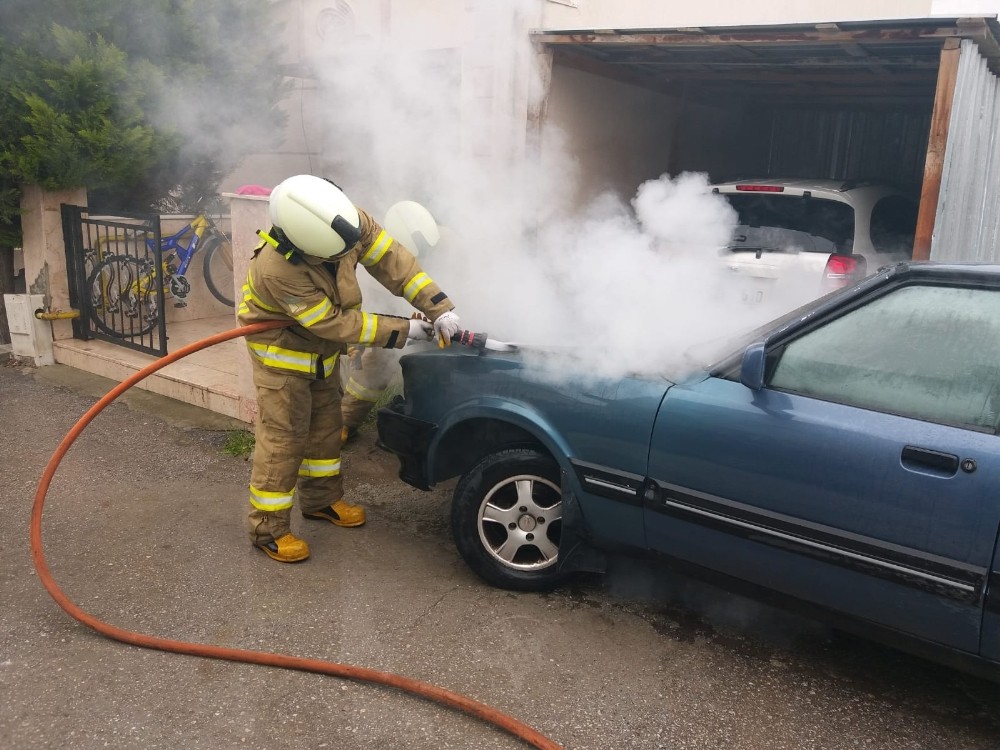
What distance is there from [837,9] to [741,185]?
1581mm

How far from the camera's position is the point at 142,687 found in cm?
305

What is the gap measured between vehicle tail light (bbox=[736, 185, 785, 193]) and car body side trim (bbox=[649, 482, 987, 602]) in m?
4.15

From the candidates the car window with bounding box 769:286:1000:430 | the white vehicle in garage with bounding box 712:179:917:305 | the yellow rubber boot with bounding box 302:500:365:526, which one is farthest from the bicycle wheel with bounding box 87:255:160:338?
the car window with bounding box 769:286:1000:430

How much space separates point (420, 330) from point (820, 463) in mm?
1892

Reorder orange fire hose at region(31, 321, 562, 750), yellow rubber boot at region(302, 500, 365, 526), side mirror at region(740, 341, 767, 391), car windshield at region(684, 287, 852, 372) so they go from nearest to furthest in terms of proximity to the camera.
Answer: orange fire hose at region(31, 321, 562, 750) → side mirror at region(740, 341, 767, 391) → car windshield at region(684, 287, 852, 372) → yellow rubber boot at region(302, 500, 365, 526)

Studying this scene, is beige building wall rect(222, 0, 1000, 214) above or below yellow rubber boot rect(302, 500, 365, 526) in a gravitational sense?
above

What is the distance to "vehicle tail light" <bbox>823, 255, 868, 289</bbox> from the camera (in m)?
6.00

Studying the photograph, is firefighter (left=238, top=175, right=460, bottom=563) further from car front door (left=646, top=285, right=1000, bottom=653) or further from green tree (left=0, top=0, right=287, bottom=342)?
green tree (left=0, top=0, right=287, bottom=342)

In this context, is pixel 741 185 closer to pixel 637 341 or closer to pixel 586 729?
pixel 637 341

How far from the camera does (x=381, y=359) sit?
5.18 m

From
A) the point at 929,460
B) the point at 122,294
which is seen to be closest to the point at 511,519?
the point at 929,460

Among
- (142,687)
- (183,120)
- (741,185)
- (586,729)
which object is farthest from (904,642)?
(183,120)

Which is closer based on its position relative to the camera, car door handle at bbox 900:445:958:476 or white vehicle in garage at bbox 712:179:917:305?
car door handle at bbox 900:445:958:476

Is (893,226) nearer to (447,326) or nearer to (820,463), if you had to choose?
(447,326)
